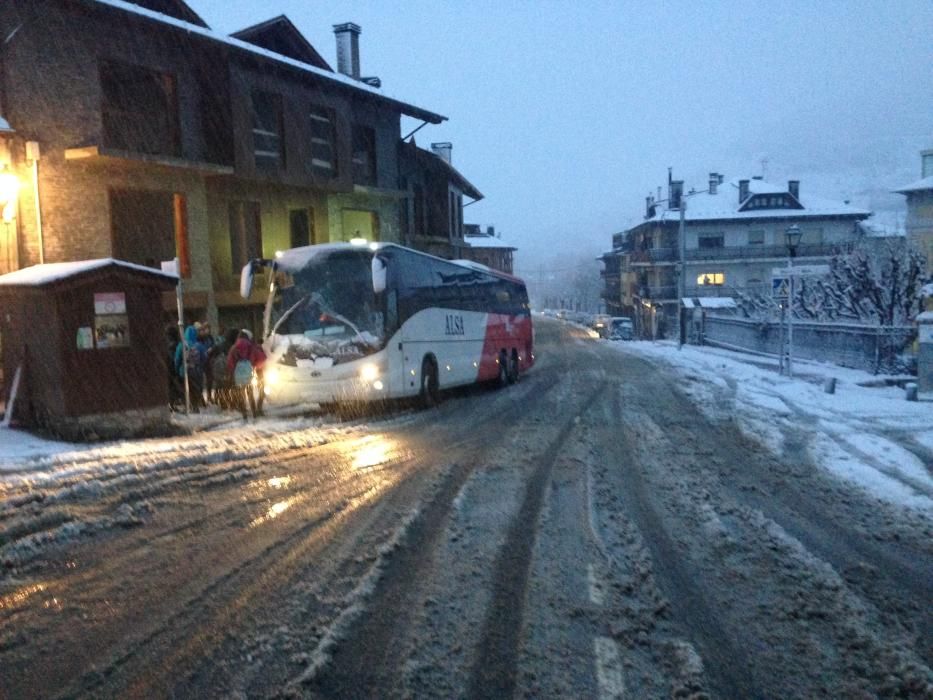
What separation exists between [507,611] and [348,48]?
29354mm

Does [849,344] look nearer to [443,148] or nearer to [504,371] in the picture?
[504,371]

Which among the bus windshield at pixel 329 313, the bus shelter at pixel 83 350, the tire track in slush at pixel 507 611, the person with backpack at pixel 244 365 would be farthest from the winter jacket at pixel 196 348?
the tire track in slush at pixel 507 611

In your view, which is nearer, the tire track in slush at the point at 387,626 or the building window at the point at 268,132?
the tire track in slush at the point at 387,626

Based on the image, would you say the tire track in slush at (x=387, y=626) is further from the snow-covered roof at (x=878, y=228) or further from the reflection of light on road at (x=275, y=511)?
the snow-covered roof at (x=878, y=228)

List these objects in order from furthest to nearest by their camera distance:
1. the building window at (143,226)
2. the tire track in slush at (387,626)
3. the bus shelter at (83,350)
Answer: the building window at (143,226) < the bus shelter at (83,350) < the tire track in slush at (387,626)

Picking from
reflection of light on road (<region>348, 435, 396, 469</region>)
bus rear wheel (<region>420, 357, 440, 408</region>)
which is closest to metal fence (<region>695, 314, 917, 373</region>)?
bus rear wheel (<region>420, 357, 440, 408</region>)

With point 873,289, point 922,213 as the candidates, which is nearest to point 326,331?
point 873,289

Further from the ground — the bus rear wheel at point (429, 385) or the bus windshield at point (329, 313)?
the bus windshield at point (329, 313)

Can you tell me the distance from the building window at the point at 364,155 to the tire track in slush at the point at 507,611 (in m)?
22.4

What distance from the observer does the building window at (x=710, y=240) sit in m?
67.1

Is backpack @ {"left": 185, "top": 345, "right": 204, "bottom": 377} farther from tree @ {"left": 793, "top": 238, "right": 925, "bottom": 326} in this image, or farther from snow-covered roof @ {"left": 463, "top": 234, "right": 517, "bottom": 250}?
snow-covered roof @ {"left": 463, "top": 234, "right": 517, "bottom": 250}

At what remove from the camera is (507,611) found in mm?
5172

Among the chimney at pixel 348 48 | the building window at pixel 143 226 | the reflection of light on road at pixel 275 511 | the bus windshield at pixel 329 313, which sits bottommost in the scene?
the reflection of light on road at pixel 275 511

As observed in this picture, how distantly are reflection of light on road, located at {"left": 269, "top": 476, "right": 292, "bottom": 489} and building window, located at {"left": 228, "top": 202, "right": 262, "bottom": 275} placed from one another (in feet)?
Result: 48.2
